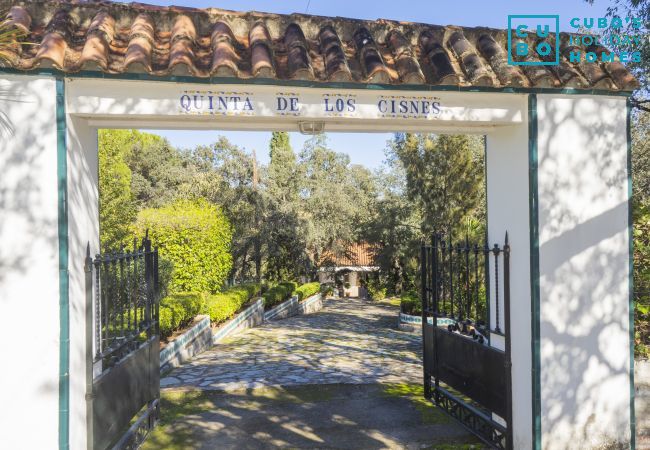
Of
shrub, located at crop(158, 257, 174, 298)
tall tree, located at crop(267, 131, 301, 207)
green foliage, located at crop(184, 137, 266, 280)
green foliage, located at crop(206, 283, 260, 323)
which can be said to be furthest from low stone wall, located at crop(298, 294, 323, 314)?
shrub, located at crop(158, 257, 174, 298)

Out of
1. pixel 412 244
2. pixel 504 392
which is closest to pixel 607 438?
pixel 504 392

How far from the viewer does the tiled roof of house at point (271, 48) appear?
4.51 meters

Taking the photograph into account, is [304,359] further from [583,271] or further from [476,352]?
[583,271]

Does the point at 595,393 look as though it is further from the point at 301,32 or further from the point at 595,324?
the point at 301,32

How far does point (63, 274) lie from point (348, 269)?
33030 millimetres

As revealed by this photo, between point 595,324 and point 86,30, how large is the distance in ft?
19.2

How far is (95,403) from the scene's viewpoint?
172 inches

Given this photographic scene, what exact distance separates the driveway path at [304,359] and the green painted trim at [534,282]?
3.70 metres

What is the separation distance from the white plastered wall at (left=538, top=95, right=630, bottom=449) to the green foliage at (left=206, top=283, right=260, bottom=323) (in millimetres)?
10105

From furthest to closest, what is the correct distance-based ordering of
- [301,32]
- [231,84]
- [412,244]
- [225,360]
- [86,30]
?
[412,244]
[225,360]
[301,32]
[86,30]
[231,84]

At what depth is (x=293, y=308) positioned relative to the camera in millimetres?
Answer: 22672

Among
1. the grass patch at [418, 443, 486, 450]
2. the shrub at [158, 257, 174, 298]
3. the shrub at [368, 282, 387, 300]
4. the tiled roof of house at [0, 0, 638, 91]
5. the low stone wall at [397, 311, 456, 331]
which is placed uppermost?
the tiled roof of house at [0, 0, 638, 91]

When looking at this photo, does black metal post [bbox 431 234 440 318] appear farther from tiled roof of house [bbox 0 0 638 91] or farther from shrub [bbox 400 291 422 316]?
shrub [bbox 400 291 422 316]

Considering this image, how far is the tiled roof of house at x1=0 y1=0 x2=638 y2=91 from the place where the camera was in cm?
451
